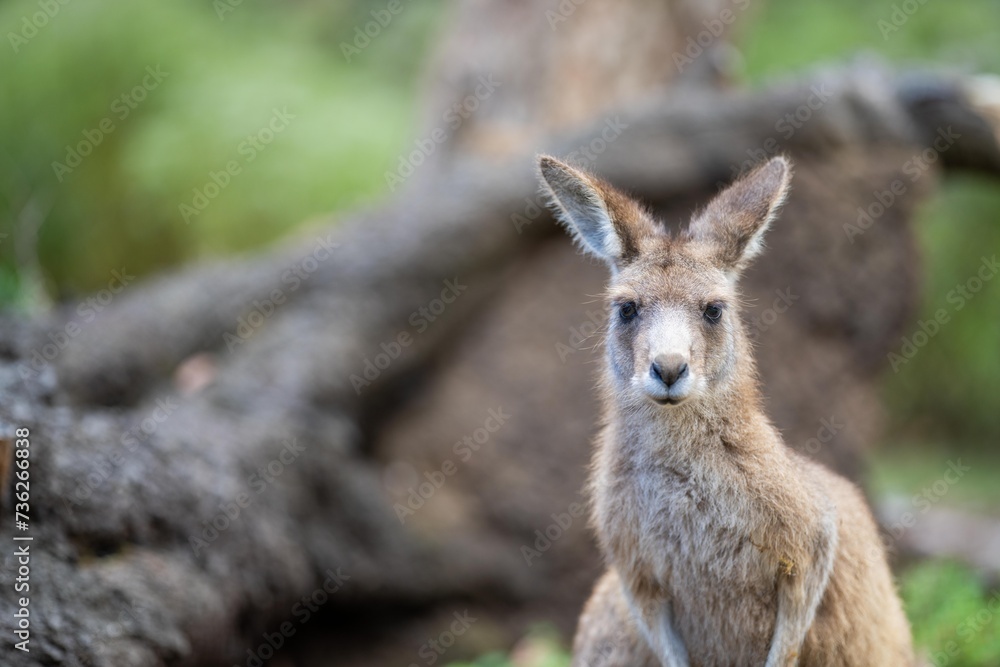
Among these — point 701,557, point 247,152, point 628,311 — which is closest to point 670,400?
point 628,311

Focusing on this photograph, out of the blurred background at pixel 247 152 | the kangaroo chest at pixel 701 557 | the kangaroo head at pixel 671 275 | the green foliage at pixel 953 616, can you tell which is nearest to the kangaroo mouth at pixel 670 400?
the kangaroo head at pixel 671 275

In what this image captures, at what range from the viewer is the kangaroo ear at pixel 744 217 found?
428cm

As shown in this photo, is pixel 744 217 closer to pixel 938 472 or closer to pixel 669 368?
pixel 669 368

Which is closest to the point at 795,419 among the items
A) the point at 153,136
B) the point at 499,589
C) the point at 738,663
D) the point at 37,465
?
the point at 499,589

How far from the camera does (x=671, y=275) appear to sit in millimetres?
4137

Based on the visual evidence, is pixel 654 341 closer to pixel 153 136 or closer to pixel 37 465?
pixel 37 465

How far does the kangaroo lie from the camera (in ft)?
12.8

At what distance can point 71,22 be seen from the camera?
12375 millimetres

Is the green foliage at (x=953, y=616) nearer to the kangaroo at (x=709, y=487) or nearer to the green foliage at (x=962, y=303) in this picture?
the kangaroo at (x=709, y=487)

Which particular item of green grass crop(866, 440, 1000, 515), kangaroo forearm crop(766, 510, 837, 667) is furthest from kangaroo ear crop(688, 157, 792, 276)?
green grass crop(866, 440, 1000, 515)

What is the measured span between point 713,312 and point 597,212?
721 millimetres

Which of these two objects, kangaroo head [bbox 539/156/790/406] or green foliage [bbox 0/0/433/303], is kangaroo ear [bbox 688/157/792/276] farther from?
green foliage [bbox 0/0/433/303]

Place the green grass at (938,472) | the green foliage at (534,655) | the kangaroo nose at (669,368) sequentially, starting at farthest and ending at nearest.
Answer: the green grass at (938,472)
the green foliage at (534,655)
the kangaroo nose at (669,368)

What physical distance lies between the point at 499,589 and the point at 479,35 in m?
5.74
